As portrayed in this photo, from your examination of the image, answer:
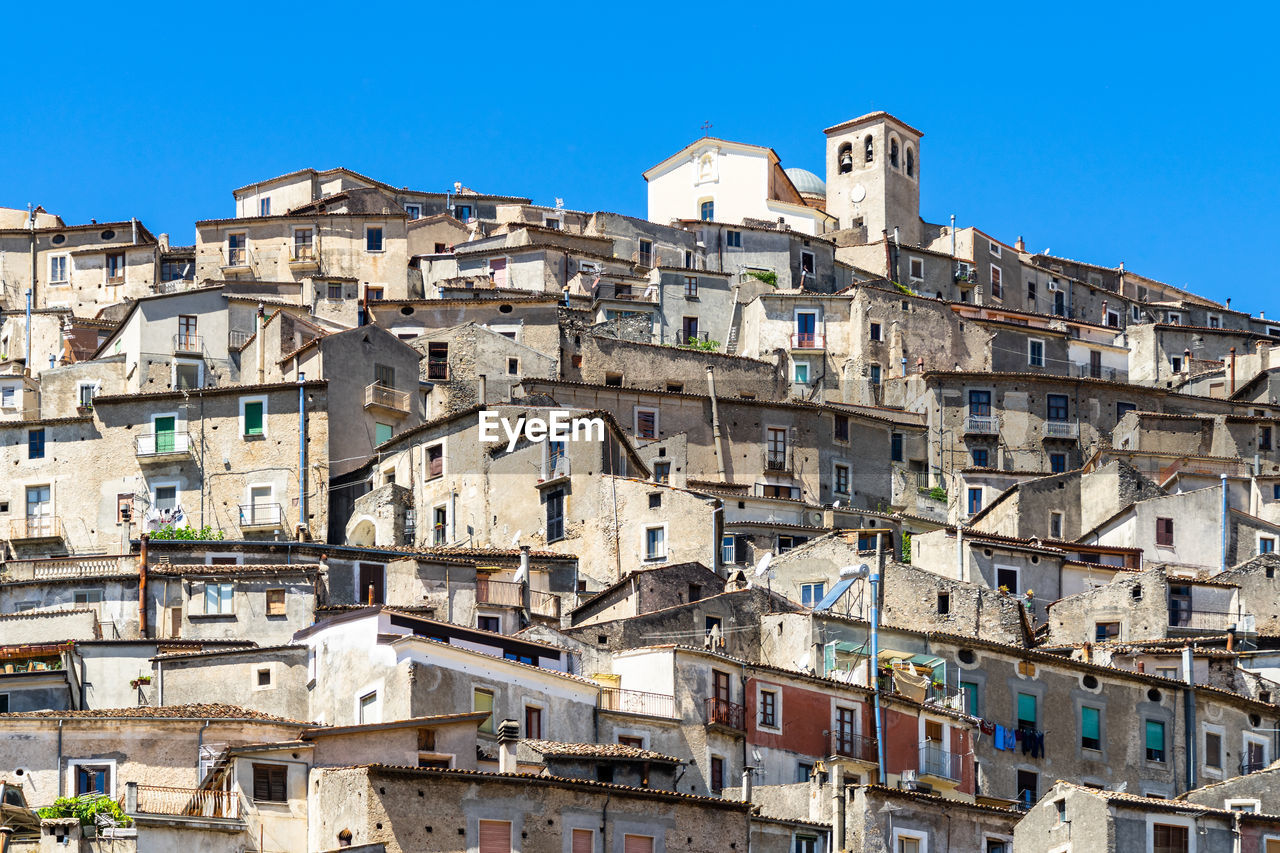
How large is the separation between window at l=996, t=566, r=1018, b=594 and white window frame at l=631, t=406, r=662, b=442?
13.5 meters

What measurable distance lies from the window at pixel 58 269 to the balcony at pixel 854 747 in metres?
48.7

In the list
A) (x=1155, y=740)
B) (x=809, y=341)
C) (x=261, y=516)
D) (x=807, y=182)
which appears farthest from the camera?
(x=807, y=182)

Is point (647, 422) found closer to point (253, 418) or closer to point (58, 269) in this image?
point (253, 418)

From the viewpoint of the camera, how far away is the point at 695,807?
3609 cm

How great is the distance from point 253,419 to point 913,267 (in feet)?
123

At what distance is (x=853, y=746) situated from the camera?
4422 cm

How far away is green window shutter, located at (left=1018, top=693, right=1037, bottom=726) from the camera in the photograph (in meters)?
47.5

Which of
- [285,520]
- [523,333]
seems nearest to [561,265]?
[523,333]

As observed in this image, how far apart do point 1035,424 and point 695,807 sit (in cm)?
4005

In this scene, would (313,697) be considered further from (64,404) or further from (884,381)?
(884,381)

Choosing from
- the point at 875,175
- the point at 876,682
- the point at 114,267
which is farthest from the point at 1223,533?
the point at 114,267

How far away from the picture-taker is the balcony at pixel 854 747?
44031 mm

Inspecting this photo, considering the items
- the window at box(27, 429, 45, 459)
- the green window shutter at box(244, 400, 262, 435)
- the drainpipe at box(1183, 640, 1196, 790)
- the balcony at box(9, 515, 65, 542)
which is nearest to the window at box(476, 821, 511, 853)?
the drainpipe at box(1183, 640, 1196, 790)

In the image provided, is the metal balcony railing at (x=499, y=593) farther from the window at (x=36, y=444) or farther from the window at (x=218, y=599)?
the window at (x=36, y=444)
